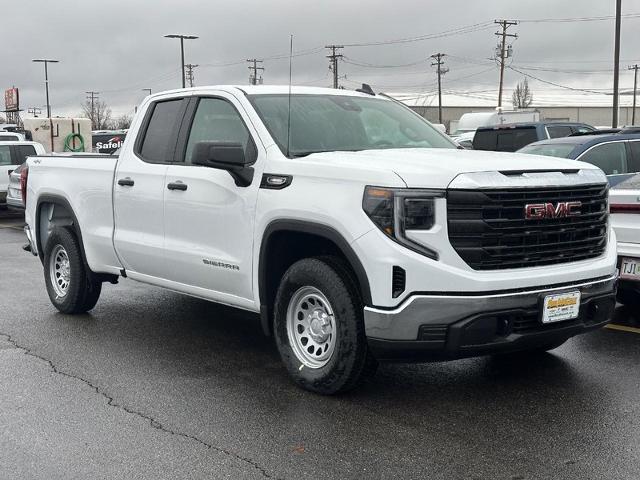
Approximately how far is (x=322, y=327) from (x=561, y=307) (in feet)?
4.80

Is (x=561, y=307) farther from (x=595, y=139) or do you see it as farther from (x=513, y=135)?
(x=513, y=135)

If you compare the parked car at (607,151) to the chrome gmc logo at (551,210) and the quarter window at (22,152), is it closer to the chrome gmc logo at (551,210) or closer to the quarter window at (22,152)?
the chrome gmc logo at (551,210)

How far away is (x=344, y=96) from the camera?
6484mm

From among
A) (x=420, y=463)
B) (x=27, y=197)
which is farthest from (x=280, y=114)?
(x=27, y=197)

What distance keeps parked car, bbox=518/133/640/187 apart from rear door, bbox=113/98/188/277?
5756 millimetres

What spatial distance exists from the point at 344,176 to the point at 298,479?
1.81 meters

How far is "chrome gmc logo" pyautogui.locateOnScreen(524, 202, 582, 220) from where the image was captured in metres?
4.79

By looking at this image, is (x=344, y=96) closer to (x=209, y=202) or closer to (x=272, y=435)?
(x=209, y=202)

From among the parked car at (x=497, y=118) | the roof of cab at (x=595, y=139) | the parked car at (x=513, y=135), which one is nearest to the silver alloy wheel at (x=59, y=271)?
the roof of cab at (x=595, y=139)

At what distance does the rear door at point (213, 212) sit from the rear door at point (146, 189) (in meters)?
0.14

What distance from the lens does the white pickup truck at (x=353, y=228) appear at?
4.62 metres

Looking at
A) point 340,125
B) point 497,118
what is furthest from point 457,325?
point 497,118

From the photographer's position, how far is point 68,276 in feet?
25.9

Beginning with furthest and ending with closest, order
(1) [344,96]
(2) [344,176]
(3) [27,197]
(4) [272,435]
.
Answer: (3) [27,197], (1) [344,96], (2) [344,176], (4) [272,435]
